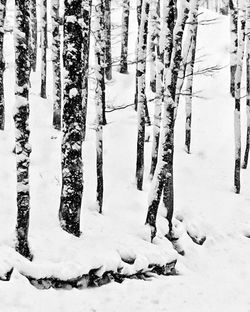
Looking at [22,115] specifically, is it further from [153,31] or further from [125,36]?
[125,36]

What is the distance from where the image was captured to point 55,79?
16.4 metres

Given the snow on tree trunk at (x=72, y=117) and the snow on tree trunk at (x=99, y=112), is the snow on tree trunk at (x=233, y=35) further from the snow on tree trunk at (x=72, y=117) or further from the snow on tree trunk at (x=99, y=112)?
the snow on tree trunk at (x=72, y=117)

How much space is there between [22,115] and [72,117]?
1596mm

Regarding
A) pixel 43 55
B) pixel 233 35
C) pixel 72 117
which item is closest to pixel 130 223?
pixel 72 117

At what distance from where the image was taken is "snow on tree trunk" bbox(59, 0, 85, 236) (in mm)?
9414

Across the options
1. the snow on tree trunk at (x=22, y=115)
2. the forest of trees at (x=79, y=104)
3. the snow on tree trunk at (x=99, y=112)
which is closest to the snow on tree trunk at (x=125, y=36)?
the forest of trees at (x=79, y=104)

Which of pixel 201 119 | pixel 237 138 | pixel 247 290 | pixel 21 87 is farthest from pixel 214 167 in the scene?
pixel 21 87

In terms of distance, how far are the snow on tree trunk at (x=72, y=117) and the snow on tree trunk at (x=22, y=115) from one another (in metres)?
1.33

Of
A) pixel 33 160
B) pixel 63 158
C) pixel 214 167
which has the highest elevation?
pixel 63 158

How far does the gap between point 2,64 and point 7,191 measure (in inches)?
201

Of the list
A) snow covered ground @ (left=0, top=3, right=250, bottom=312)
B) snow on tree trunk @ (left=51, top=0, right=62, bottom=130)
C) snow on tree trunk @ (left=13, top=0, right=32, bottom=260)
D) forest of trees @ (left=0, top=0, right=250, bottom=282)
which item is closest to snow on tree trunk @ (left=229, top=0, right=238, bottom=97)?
forest of trees @ (left=0, top=0, right=250, bottom=282)

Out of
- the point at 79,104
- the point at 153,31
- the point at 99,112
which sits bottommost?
the point at 99,112

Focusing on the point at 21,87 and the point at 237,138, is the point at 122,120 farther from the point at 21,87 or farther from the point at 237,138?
the point at 21,87

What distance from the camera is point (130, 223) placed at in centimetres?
1177
